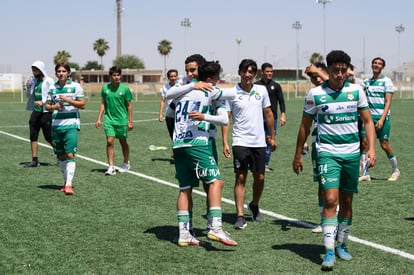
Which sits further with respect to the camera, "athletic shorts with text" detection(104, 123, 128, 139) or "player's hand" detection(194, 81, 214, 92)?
"athletic shorts with text" detection(104, 123, 128, 139)

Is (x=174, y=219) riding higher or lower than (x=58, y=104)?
lower

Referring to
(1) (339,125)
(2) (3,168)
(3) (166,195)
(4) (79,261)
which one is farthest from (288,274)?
(2) (3,168)

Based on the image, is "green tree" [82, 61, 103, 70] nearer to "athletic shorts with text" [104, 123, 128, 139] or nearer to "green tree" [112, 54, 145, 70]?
"green tree" [112, 54, 145, 70]

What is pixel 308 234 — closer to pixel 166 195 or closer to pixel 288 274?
pixel 288 274

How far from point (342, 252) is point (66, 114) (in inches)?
224

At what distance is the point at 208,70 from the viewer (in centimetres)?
701

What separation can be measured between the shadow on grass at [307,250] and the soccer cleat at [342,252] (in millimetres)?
203

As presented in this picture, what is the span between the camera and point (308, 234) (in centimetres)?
775

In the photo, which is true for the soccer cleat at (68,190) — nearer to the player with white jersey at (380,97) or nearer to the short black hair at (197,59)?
the short black hair at (197,59)

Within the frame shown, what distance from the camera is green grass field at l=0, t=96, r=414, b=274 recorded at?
20.9 feet

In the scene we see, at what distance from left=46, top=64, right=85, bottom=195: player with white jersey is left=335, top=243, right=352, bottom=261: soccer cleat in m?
5.29

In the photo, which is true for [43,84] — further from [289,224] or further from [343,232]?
[343,232]

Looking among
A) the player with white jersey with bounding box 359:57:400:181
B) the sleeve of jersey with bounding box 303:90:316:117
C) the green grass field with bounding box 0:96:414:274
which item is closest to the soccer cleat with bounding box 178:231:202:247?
the green grass field with bounding box 0:96:414:274

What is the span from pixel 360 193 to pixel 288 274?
485cm
